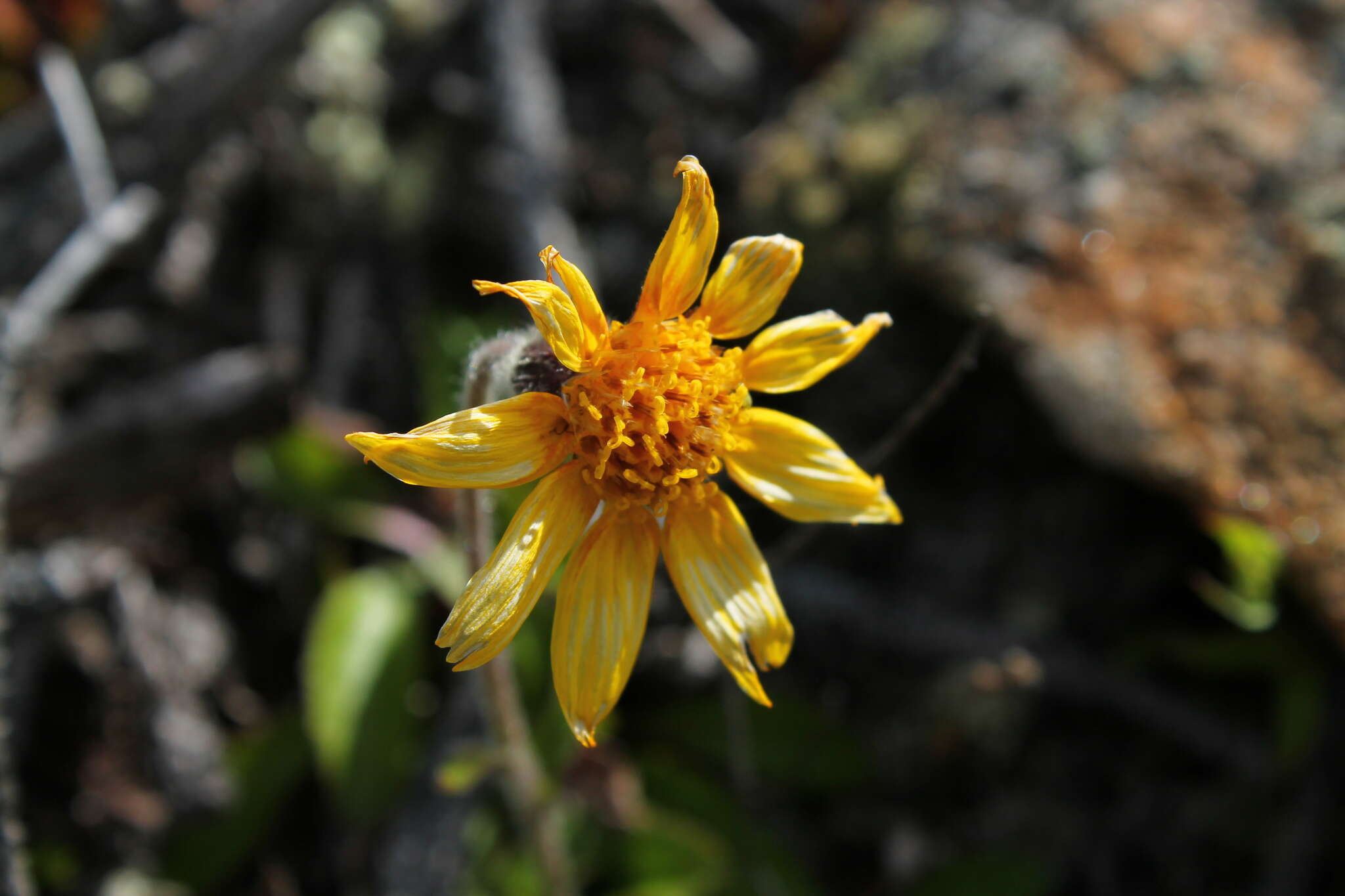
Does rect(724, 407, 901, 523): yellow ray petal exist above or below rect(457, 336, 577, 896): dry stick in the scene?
above

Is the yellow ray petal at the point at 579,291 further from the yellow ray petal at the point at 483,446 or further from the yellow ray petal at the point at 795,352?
the yellow ray petal at the point at 795,352

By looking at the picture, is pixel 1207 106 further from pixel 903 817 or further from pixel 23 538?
pixel 23 538

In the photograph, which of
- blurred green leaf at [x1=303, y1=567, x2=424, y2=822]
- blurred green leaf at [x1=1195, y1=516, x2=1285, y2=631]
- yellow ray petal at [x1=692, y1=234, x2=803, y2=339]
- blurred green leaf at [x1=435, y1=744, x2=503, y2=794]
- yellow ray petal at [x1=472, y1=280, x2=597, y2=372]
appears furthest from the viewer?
blurred green leaf at [x1=303, y1=567, x2=424, y2=822]

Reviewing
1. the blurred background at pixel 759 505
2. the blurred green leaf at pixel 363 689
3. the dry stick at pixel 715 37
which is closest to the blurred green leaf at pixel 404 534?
the blurred background at pixel 759 505

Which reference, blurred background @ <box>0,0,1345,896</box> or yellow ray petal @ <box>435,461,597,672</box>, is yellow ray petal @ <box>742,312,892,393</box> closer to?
yellow ray petal @ <box>435,461,597,672</box>

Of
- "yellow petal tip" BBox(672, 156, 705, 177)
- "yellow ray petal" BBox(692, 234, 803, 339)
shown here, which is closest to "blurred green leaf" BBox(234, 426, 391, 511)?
"yellow ray petal" BBox(692, 234, 803, 339)
